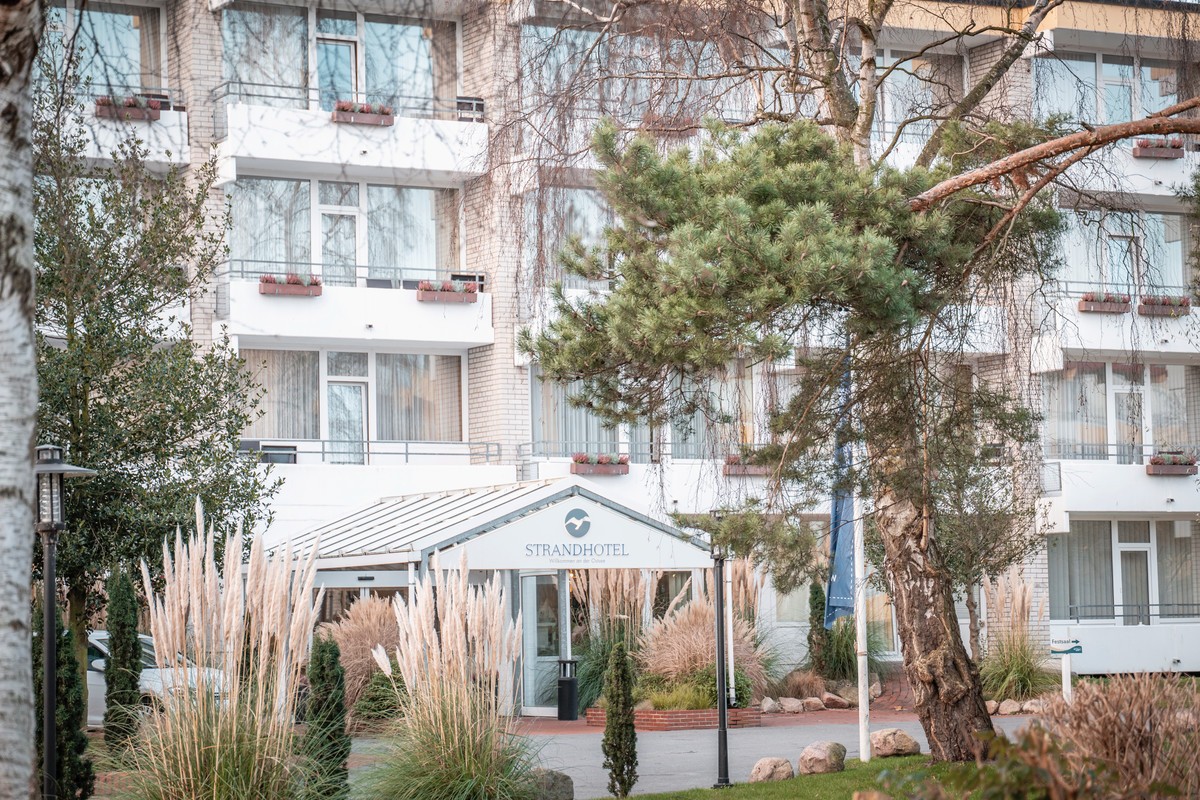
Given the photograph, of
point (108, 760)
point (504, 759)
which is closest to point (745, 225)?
point (504, 759)

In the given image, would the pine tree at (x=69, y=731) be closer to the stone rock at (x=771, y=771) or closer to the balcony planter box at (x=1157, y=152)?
the stone rock at (x=771, y=771)

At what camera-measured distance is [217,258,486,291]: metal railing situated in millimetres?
26406

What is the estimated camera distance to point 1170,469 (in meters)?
30.7

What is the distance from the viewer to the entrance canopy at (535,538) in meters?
19.3

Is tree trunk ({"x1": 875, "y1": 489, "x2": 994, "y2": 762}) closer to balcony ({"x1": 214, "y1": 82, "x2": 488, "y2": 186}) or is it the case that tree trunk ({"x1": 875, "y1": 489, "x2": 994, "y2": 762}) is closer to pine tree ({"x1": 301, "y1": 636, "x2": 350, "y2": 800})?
pine tree ({"x1": 301, "y1": 636, "x2": 350, "y2": 800})

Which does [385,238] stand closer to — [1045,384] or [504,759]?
[1045,384]

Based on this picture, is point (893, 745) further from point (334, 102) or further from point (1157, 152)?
point (1157, 152)

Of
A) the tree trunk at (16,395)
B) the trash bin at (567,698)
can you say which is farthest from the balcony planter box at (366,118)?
the tree trunk at (16,395)

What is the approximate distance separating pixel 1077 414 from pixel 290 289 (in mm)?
15931

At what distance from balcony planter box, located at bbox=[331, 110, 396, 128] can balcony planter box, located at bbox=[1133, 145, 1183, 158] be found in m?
14.1

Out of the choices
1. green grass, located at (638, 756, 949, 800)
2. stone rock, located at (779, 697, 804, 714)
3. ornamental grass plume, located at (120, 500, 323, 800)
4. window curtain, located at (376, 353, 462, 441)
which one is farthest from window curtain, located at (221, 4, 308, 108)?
ornamental grass plume, located at (120, 500, 323, 800)

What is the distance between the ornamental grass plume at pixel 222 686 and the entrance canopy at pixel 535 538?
870cm

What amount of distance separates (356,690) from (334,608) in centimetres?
658

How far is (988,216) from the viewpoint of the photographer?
11.8 meters
